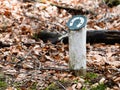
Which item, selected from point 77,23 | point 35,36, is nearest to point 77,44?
point 77,23

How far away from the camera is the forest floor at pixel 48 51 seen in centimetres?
544

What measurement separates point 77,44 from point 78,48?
6 centimetres

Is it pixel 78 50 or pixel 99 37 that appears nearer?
pixel 78 50

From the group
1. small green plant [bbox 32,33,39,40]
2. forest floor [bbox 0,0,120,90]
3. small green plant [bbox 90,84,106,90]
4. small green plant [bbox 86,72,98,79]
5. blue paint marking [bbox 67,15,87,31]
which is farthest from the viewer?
small green plant [bbox 32,33,39,40]

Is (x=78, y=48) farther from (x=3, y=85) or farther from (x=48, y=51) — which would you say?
(x=48, y=51)

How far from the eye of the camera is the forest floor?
214 inches

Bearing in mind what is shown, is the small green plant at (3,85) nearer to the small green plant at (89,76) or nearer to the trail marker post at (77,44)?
the trail marker post at (77,44)

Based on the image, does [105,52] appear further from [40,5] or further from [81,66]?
[40,5]

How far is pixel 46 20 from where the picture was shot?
859 cm

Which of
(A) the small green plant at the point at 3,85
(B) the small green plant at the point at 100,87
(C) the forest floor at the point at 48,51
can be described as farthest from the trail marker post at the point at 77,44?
(A) the small green plant at the point at 3,85

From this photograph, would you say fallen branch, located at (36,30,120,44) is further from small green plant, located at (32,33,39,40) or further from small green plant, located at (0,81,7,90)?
small green plant, located at (0,81,7,90)

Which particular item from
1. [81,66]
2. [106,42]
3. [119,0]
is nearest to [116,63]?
[81,66]

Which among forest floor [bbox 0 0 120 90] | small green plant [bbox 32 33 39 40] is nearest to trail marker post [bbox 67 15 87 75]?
forest floor [bbox 0 0 120 90]

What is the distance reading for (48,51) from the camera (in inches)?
270
